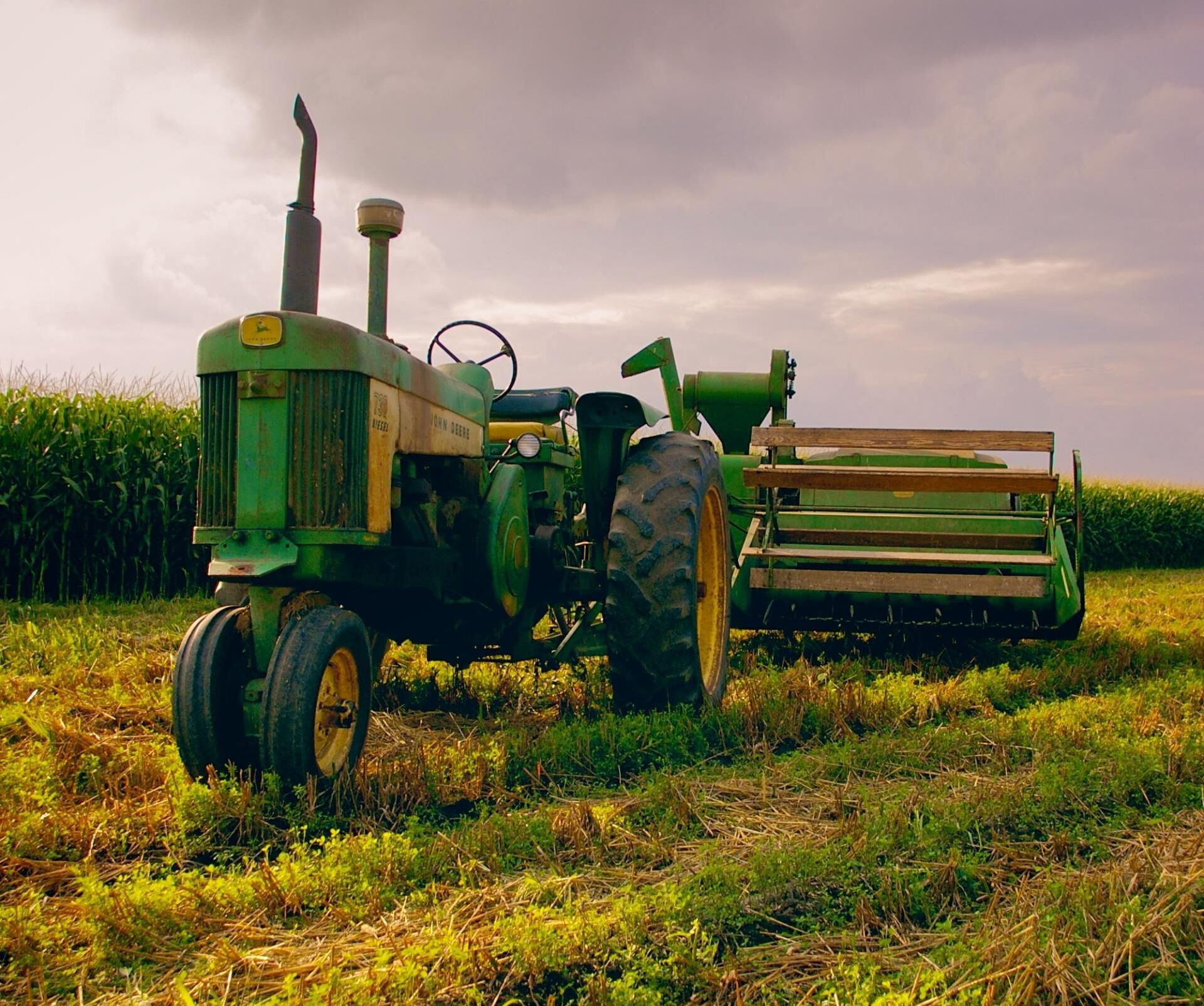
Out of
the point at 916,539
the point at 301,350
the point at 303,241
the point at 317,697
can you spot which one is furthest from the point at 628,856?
the point at 916,539

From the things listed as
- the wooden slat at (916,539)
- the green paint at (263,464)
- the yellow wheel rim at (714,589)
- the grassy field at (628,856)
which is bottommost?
the grassy field at (628,856)

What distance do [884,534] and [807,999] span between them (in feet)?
16.6

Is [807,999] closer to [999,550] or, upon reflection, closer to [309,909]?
[309,909]

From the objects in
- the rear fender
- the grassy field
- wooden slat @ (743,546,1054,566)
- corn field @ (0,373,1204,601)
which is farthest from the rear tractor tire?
corn field @ (0,373,1204,601)

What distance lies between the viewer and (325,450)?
3596mm

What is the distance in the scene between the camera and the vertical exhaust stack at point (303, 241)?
147 inches

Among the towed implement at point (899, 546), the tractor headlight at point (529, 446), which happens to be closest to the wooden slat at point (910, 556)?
the towed implement at point (899, 546)

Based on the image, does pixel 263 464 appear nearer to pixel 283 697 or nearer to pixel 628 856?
pixel 283 697

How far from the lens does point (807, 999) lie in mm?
2201

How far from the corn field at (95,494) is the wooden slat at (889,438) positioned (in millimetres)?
5569

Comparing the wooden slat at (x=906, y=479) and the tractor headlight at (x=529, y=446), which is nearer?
the tractor headlight at (x=529, y=446)

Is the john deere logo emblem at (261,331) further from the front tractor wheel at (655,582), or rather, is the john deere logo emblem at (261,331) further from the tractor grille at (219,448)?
the front tractor wheel at (655,582)

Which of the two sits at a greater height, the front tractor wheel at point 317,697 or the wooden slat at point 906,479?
the wooden slat at point 906,479

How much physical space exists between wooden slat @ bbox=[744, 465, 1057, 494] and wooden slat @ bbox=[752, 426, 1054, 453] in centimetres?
16
